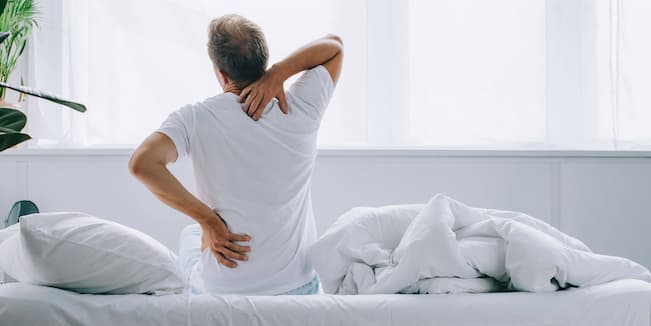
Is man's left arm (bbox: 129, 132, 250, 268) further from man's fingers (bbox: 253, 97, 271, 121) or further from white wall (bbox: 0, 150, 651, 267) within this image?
white wall (bbox: 0, 150, 651, 267)

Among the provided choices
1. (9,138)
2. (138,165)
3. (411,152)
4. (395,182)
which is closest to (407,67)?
(411,152)

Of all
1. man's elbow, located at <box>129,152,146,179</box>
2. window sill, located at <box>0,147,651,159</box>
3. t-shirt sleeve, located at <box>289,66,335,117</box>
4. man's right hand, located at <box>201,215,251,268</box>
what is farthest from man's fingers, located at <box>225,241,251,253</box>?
window sill, located at <box>0,147,651,159</box>

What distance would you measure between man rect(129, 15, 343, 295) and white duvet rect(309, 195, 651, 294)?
11 cm

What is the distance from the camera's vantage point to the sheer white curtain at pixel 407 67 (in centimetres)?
300

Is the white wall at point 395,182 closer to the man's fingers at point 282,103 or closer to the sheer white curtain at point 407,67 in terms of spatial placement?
the sheer white curtain at point 407,67

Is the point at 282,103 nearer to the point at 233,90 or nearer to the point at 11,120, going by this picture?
the point at 233,90

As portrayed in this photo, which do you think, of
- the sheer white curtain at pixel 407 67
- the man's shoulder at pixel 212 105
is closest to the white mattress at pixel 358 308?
the man's shoulder at pixel 212 105

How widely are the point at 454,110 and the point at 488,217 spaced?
1.58m

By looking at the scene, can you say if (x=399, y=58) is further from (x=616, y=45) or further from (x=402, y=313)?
(x=402, y=313)

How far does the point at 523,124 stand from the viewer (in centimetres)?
304

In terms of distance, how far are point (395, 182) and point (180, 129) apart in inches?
65.1

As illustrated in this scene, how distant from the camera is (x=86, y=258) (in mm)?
1274

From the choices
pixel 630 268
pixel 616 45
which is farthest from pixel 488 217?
pixel 616 45

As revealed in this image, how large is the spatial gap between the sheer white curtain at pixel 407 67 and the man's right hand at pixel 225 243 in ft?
5.22
